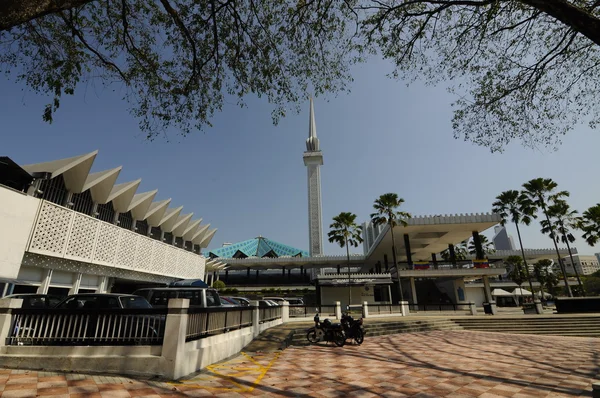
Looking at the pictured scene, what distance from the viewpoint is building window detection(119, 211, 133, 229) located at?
26.8m

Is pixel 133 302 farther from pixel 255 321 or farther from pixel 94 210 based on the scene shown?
pixel 94 210

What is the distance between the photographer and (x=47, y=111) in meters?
7.23

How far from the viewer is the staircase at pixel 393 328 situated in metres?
11.6

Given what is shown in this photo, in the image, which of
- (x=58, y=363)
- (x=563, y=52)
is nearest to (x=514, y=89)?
(x=563, y=52)

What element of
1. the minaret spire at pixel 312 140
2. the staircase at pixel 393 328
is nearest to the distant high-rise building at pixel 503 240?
the minaret spire at pixel 312 140

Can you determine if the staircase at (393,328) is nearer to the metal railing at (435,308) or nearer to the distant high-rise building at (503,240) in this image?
the metal railing at (435,308)

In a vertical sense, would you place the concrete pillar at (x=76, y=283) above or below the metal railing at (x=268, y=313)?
above

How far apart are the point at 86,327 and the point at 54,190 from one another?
58.4 feet

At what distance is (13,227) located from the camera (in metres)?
→ 14.9

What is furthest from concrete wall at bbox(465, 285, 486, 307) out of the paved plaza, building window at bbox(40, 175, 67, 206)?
building window at bbox(40, 175, 67, 206)

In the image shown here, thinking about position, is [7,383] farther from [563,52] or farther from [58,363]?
[563,52]

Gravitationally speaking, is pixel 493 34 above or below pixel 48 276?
above

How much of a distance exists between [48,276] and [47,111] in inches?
623

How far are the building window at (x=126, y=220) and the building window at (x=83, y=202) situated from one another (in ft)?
13.7
